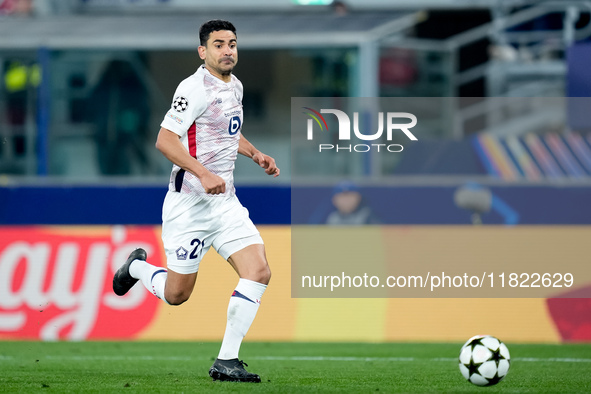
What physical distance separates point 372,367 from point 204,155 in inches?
94.9

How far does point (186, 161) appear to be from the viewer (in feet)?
21.4

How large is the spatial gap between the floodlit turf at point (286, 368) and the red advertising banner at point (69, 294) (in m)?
0.33

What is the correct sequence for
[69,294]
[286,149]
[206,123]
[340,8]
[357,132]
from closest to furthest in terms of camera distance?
[206,123] < [69,294] < [357,132] < [286,149] < [340,8]

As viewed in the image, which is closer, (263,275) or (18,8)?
(263,275)

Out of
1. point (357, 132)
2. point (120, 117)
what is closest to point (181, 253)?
point (357, 132)

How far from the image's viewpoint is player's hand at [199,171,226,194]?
251 inches

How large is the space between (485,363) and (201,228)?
6.40 ft

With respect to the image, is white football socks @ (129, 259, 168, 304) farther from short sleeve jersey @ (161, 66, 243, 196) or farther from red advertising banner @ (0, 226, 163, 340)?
red advertising banner @ (0, 226, 163, 340)

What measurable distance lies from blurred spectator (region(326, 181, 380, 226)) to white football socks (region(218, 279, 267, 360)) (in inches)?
208

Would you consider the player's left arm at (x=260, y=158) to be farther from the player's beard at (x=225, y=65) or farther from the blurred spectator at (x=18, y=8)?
the blurred spectator at (x=18, y=8)

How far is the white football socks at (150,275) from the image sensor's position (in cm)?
712

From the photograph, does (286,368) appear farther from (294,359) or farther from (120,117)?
(120,117)

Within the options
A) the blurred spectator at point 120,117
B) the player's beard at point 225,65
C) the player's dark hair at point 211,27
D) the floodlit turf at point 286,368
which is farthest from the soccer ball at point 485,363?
the blurred spectator at point 120,117

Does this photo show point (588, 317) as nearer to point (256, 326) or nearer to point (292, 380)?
point (256, 326)
